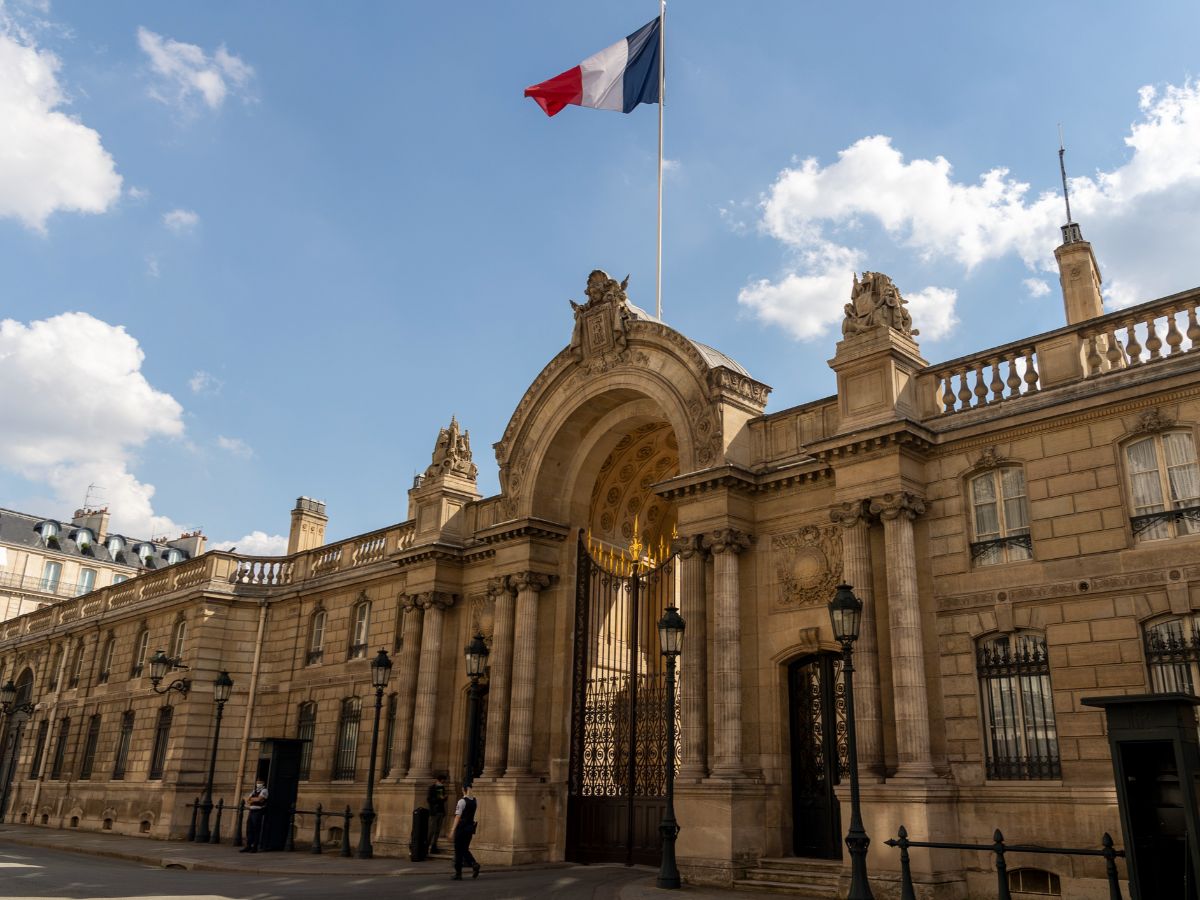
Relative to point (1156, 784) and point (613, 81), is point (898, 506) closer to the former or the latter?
point (1156, 784)

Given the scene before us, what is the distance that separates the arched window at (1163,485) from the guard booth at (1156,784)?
12.1 ft

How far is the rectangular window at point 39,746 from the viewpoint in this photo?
40938mm

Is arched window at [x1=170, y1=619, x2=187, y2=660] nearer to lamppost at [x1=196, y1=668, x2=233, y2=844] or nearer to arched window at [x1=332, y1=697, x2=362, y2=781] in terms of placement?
lamppost at [x1=196, y1=668, x2=233, y2=844]

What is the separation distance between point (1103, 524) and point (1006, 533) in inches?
61.5

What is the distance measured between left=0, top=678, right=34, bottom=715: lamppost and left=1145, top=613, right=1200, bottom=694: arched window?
4061 cm

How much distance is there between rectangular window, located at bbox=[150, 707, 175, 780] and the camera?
3259 centimetres

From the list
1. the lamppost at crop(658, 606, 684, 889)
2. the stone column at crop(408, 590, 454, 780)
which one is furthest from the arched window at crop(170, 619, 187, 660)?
the lamppost at crop(658, 606, 684, 889)

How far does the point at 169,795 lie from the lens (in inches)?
1197

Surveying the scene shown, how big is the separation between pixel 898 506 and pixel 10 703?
40.1m

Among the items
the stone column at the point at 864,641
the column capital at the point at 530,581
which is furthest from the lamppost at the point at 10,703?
the stone column at the point at 864,641

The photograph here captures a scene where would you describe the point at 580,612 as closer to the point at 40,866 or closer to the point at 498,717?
the point at 498,717

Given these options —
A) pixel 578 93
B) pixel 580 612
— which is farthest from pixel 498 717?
pixel 578 93

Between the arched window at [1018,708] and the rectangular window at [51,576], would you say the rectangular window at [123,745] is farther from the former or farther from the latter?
the rectangular window at [51,576]

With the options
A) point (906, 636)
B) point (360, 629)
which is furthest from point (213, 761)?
point (906, 636)
